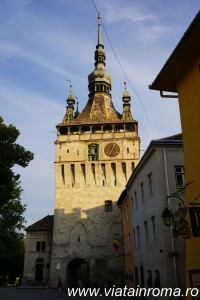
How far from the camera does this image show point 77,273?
4228 centimetres

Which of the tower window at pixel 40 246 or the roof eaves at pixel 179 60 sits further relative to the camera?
the tower window at pixel 40 246

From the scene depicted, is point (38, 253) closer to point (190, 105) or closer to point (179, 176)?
point (179, 176)

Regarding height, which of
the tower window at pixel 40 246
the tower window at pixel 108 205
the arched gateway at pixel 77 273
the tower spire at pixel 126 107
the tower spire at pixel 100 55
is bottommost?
the arched gateway at pixel 77 273

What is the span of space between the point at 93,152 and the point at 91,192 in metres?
4.87

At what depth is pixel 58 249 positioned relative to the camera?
3672 centimetres

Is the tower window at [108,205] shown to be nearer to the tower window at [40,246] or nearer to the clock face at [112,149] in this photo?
the clock face at [112,149]

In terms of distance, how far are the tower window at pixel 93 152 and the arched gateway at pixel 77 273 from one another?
461 inches

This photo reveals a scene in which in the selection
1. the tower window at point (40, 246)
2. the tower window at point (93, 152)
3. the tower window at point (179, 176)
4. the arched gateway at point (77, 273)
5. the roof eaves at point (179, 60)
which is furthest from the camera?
the tower window at point (40, 246)

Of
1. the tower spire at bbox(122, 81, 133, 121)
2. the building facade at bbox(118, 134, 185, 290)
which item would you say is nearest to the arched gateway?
the building facade at bbox(118, 134, 185, 290)

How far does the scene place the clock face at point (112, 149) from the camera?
39688 mm

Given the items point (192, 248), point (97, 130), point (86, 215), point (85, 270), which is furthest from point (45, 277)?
point (192, 248)

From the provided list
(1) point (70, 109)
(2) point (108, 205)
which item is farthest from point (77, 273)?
(1) point (70, 109)

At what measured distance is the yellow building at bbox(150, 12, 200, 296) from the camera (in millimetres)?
8266

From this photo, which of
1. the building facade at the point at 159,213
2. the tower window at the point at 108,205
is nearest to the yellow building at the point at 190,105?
the building facade at the point at 159,213
